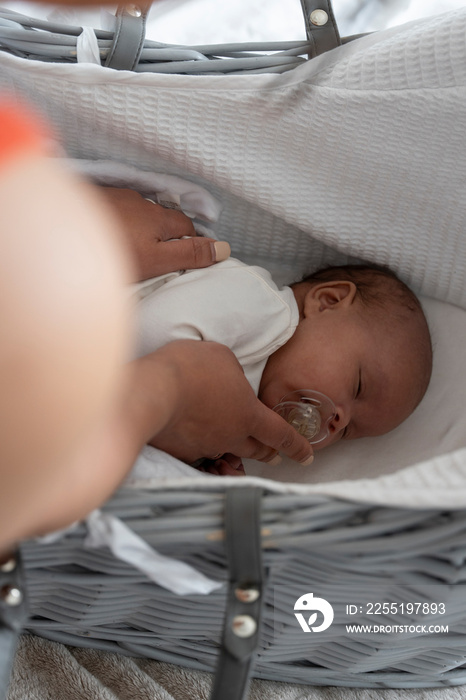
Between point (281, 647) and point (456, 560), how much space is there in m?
0.30

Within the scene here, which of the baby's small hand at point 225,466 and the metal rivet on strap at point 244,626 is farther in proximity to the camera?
the baby's small hand at point 225,466

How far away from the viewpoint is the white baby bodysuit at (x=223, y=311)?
3.05ft

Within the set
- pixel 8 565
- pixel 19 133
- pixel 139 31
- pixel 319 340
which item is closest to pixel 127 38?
pixel 139 31

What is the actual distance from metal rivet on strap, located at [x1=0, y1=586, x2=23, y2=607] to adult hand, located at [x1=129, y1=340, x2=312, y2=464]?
0.64 ft

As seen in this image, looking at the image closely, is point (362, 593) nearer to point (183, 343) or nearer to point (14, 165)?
point (183, 343)

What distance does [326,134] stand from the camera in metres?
1.04

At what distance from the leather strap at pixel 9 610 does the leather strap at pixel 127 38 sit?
0.77m

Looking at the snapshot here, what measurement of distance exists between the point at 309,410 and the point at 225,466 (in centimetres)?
16

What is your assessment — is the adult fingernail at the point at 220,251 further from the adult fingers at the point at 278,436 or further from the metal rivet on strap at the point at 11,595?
the metal rivet on strap at the point at 11,595

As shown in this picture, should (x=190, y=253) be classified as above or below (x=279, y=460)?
above

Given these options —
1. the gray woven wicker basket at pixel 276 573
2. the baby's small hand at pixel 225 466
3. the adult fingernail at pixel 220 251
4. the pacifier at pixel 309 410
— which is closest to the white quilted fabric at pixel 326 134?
the adult fingernail at pixel 220 251

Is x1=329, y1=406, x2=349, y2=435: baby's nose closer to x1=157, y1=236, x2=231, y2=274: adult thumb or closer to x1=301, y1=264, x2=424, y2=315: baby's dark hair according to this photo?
x1=301, y1=264, x2=424, y2=315: baby's dark hair

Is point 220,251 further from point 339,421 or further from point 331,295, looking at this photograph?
point 339,421

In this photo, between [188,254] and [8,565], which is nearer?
[8,565]
